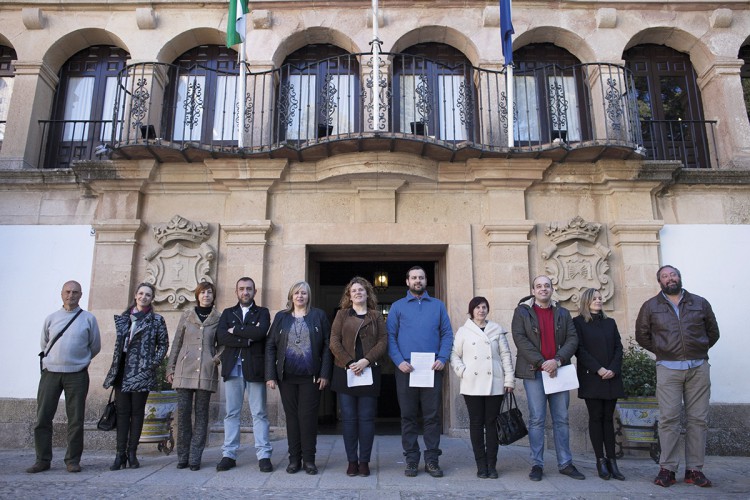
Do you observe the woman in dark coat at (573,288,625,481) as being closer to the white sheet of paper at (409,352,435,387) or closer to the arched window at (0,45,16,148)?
the white sheet of paper at (409,352,435,387)

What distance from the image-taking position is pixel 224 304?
315 inches

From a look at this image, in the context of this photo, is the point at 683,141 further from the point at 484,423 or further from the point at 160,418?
the point at 160,418

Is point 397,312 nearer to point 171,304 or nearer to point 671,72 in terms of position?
point 171,304

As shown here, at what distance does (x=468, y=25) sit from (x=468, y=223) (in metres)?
3.19

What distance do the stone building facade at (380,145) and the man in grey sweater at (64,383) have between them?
2.05 metres

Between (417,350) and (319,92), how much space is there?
17.1ft

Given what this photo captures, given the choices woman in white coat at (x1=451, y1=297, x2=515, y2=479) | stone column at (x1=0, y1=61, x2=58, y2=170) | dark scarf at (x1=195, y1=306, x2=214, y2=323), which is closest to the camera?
woman in white coat at (x1=451, y1=297, x2=515, y2=479)

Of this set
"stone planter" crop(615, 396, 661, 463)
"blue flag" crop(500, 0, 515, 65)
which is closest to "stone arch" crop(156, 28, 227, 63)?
"blue flag" crop(500, 0, 515, 65)

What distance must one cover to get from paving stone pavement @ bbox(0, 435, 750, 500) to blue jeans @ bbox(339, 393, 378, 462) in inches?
8.9

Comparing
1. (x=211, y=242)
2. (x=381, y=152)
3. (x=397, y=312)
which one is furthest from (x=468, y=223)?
(x=211, y=242)

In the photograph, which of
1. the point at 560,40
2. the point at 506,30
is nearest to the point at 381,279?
the point at 506,30

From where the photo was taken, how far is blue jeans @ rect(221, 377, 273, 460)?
220 inches

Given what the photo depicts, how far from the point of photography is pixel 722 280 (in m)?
8.03

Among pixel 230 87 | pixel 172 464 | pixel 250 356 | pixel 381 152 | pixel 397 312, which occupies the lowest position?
pixel 172 464
